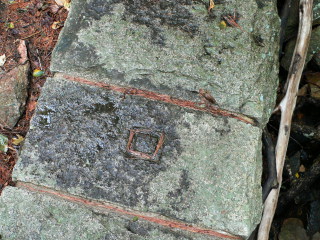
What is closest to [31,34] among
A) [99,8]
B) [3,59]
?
[3,59]

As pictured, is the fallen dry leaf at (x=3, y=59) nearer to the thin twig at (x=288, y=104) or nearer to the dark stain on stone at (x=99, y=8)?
the dark stain on stone at (x=99, y=8)

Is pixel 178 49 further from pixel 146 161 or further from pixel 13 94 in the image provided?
pixel 13 94

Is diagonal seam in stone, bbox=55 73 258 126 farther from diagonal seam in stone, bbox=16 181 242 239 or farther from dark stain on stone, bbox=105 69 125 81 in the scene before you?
diagonal seam in stone, bbox=16 181 242 239

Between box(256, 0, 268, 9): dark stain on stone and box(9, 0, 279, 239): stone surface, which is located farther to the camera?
box(256, 0, 268, 9): dark stain on stone

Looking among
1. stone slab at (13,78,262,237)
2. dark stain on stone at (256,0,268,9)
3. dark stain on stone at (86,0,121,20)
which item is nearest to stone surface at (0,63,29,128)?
stone slab at (13,78,262,237)

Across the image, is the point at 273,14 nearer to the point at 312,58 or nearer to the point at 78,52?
the point at 312,58

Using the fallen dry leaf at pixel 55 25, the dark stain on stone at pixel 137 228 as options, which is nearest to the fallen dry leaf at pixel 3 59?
the fallen dry leaf at pixel 55 25

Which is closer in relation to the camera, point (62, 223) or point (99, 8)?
point (62, 223)
